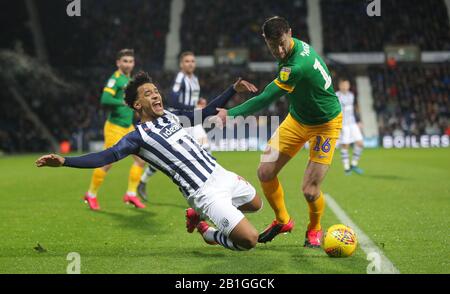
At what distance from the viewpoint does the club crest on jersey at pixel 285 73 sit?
593 centimetres

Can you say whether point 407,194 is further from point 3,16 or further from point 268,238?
point 3,16

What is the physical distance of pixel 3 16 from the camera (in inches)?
1157

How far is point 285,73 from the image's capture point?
595cm

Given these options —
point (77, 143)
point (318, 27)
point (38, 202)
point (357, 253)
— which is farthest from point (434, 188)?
point (318, 27)

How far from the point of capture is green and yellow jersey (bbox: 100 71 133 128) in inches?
376

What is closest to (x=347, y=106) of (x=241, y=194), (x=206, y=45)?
(x=241, y=194)

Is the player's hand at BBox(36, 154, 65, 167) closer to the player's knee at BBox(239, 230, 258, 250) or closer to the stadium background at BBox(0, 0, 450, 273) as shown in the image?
the player's knee at BBox(239, 230, 258, 250)

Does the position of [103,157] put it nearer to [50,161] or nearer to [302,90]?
[50,161]

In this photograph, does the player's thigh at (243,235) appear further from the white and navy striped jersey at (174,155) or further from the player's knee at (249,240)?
the white and navy striped jersey at (174,155)

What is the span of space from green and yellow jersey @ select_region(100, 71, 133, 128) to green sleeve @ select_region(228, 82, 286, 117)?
12.4ft

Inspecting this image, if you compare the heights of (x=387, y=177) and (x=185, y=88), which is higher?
(x=185, y=88)

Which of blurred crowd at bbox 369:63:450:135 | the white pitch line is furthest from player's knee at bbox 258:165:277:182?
blurred crowd at bbox 369:63:450:135

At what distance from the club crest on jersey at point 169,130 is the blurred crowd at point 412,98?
25519mm

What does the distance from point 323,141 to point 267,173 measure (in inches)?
27.8
